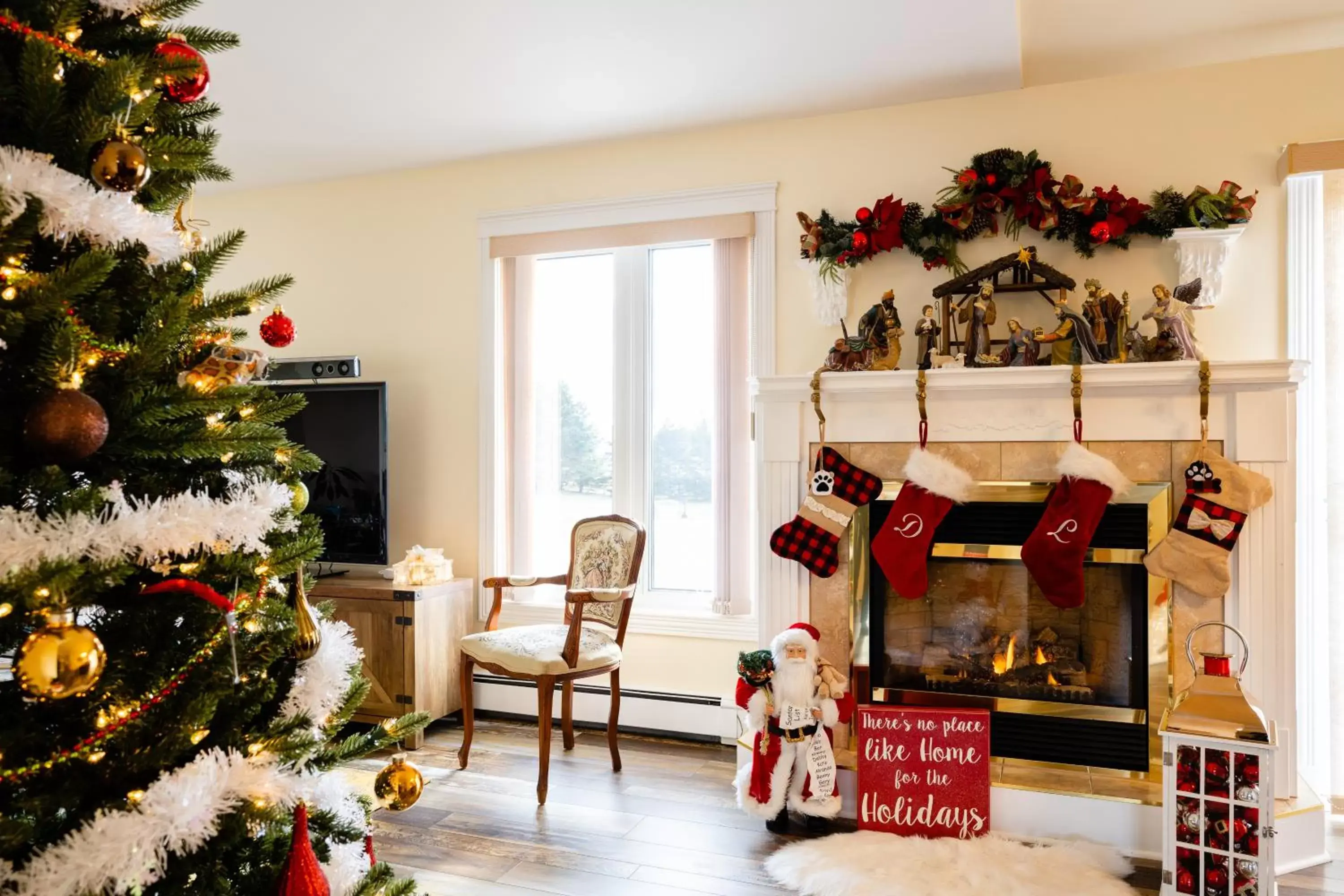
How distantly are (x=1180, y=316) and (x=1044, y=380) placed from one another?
49 centimetres

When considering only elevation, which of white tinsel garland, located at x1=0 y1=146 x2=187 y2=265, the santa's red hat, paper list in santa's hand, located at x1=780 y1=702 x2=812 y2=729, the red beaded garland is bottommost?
paper list in santa's hand, located at x1=780 y1=702 x2=812 y2=729

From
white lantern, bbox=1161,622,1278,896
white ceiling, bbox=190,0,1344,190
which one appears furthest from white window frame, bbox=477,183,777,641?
white lantern, bbox=1161,622,1278,896

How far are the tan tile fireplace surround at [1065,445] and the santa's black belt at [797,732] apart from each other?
24 centimetres

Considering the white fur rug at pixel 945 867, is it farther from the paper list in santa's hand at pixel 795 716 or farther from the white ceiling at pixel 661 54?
the white ceiling at pixel 661 54

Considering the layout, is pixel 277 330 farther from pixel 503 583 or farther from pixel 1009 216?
pixel 1009 216

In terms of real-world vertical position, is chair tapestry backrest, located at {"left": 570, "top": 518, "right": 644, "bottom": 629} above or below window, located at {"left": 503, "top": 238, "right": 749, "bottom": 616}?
below

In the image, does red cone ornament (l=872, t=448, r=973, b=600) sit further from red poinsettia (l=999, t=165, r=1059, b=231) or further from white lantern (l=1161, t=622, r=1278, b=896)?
red poinsettia (l=999, t=165, r=1059, b=231)

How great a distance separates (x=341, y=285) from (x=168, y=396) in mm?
3432

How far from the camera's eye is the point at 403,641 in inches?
144

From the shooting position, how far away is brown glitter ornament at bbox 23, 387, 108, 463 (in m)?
0.99

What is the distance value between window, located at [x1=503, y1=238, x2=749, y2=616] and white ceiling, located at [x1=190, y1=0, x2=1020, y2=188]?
2.03ft

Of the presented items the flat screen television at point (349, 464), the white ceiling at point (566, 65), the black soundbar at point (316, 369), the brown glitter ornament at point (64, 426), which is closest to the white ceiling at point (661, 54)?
the white ceiling at point (566, 65)

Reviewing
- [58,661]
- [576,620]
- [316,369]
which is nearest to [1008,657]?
[576,620]

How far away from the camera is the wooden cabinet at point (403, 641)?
12.0 ft
